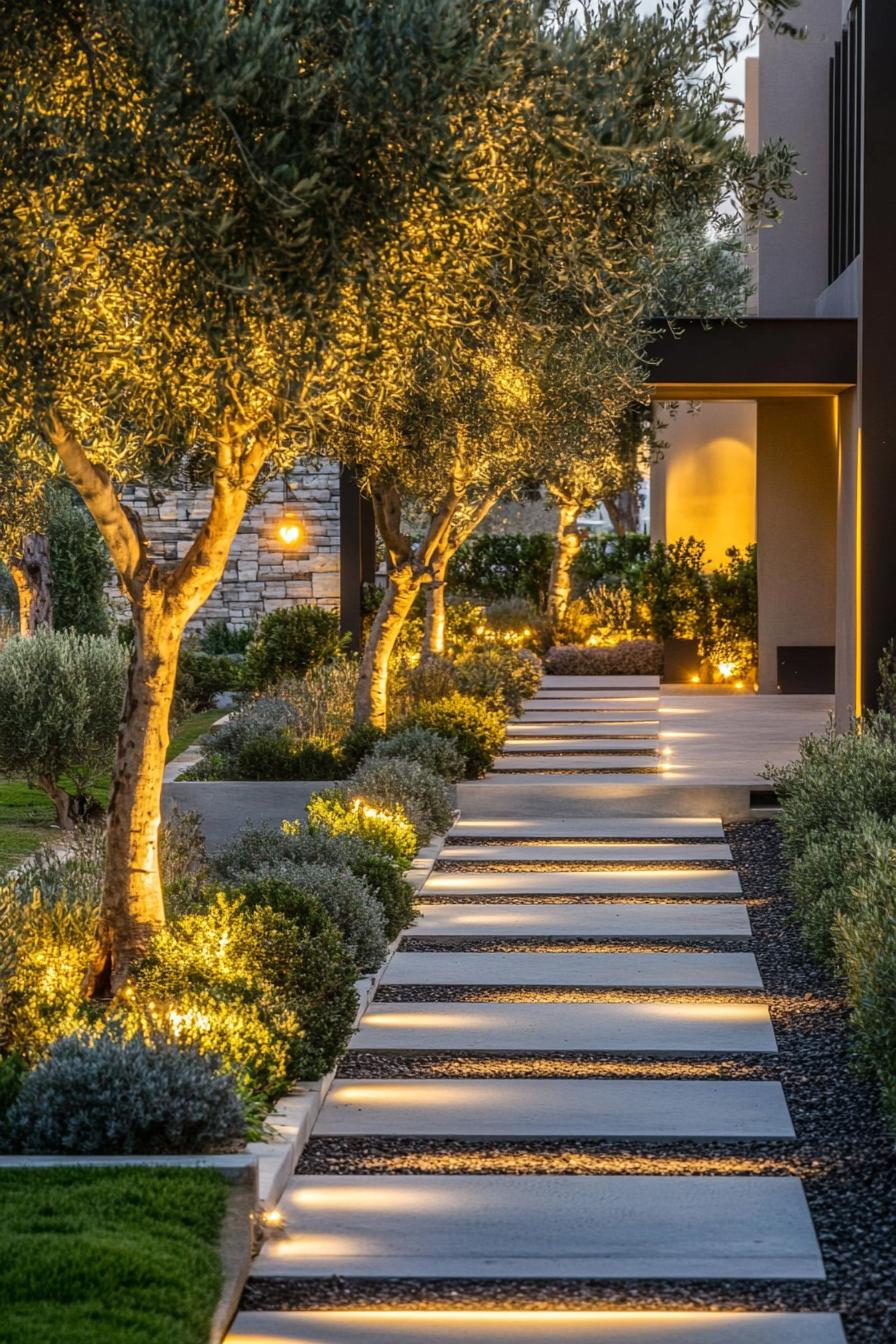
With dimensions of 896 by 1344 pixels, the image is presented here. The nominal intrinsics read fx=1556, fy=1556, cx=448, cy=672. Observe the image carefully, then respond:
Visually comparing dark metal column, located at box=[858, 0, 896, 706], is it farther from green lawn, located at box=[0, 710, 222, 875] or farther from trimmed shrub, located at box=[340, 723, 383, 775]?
green lawn, located at box=[0, 710, 222, 875]

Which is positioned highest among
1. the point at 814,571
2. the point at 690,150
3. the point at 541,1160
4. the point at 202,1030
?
the point at 690,150

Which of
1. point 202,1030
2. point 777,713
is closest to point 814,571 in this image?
point 777,713

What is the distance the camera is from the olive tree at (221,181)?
5.05 meters

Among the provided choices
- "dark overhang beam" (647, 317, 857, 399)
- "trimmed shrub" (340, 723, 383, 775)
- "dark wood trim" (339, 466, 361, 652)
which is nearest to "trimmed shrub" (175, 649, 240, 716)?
"dark wood trim" (339, 466, 361, 652)

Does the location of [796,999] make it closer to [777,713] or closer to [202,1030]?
[202,1030]

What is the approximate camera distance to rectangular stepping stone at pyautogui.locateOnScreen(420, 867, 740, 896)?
9398 mm

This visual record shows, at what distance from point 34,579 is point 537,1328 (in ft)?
52.0

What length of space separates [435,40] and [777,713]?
1214cm

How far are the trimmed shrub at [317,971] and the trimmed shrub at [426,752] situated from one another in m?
4.53

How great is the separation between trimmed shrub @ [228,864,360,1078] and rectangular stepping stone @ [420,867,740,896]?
2.30 m

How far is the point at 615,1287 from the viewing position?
4.43 m

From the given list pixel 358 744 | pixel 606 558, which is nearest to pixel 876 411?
pixel 358 744

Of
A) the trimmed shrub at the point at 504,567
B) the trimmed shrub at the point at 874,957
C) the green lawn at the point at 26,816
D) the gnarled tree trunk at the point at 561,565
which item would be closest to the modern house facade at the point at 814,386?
the trimmed shrub at the point at 504,567

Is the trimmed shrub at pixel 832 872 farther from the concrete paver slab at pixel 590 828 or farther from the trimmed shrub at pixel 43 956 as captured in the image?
the trimmed shrub at pixel 43 956
